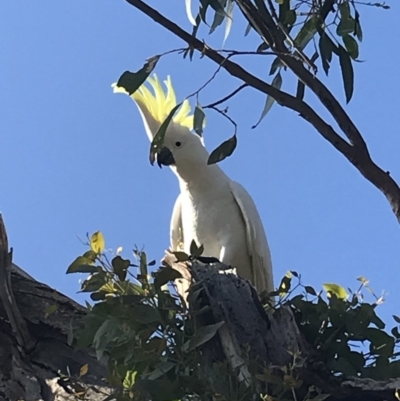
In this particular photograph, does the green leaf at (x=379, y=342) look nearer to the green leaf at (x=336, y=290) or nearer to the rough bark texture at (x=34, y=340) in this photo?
the green leaf at (x=336, y=290)

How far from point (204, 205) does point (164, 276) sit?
1.16m

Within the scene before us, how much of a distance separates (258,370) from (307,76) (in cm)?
40

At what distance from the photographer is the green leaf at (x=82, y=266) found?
1.10 m

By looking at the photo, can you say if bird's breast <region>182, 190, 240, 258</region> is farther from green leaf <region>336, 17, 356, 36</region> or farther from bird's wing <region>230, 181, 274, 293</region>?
green leaf <region>336, 17, 356, 36</region>

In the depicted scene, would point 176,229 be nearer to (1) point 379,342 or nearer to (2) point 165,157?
(2) point 165,157

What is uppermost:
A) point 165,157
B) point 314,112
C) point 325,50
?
point 165,157

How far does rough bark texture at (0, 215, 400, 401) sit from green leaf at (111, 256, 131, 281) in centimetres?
10

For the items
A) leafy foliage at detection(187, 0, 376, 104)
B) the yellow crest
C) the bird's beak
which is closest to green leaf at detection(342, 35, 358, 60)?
leafy foliage at detection(187, 0, 376, 104)

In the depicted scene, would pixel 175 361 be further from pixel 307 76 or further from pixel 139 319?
pixel 307 76

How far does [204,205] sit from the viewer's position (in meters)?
2.24

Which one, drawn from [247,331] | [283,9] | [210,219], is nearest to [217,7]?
A: [283,9]

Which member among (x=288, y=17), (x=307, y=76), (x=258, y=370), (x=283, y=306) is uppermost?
(x=288, y=17)

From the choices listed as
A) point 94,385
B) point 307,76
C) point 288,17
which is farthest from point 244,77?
point 94,385

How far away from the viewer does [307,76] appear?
3.54ft
